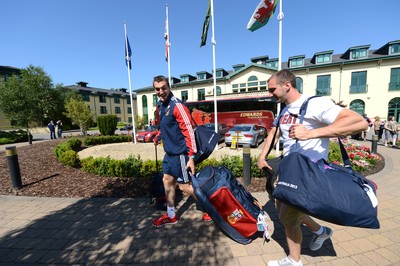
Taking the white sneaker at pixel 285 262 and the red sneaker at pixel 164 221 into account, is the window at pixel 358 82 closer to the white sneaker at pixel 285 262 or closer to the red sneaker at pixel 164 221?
the white sneaker at pixel 285 262

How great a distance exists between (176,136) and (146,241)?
153cm

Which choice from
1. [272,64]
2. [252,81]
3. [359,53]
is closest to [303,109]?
[252,81]

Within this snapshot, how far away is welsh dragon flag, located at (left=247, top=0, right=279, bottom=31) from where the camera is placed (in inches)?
269

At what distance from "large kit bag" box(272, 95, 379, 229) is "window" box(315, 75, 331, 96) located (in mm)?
29755

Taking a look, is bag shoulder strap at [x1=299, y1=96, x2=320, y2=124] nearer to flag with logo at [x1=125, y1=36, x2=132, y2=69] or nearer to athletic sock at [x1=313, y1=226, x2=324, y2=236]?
athletic sock at [x1=313, y1=226, x2=324, y2=236]

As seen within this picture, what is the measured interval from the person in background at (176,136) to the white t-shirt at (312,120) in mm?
1258

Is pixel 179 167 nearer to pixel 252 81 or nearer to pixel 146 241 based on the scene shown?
pixel 146 241

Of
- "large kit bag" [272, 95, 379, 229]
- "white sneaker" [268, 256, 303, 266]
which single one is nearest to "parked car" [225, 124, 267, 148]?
"white sneaker" [268, 256, 303, 266]

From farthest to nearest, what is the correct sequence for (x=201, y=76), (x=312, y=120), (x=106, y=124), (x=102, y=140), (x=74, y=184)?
(x=201, y=76) < (x=106, y=124) < (x=102, y=140) < (x=74, y=184) < (x=312, y=120)

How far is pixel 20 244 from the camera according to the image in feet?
8.87

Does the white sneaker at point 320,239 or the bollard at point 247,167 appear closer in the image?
the white sneaker at point 320,239

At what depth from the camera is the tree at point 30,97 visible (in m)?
26.5

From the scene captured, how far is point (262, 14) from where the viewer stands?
698 cm

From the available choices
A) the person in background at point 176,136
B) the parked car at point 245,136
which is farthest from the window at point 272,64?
the person in background at point 176,136
